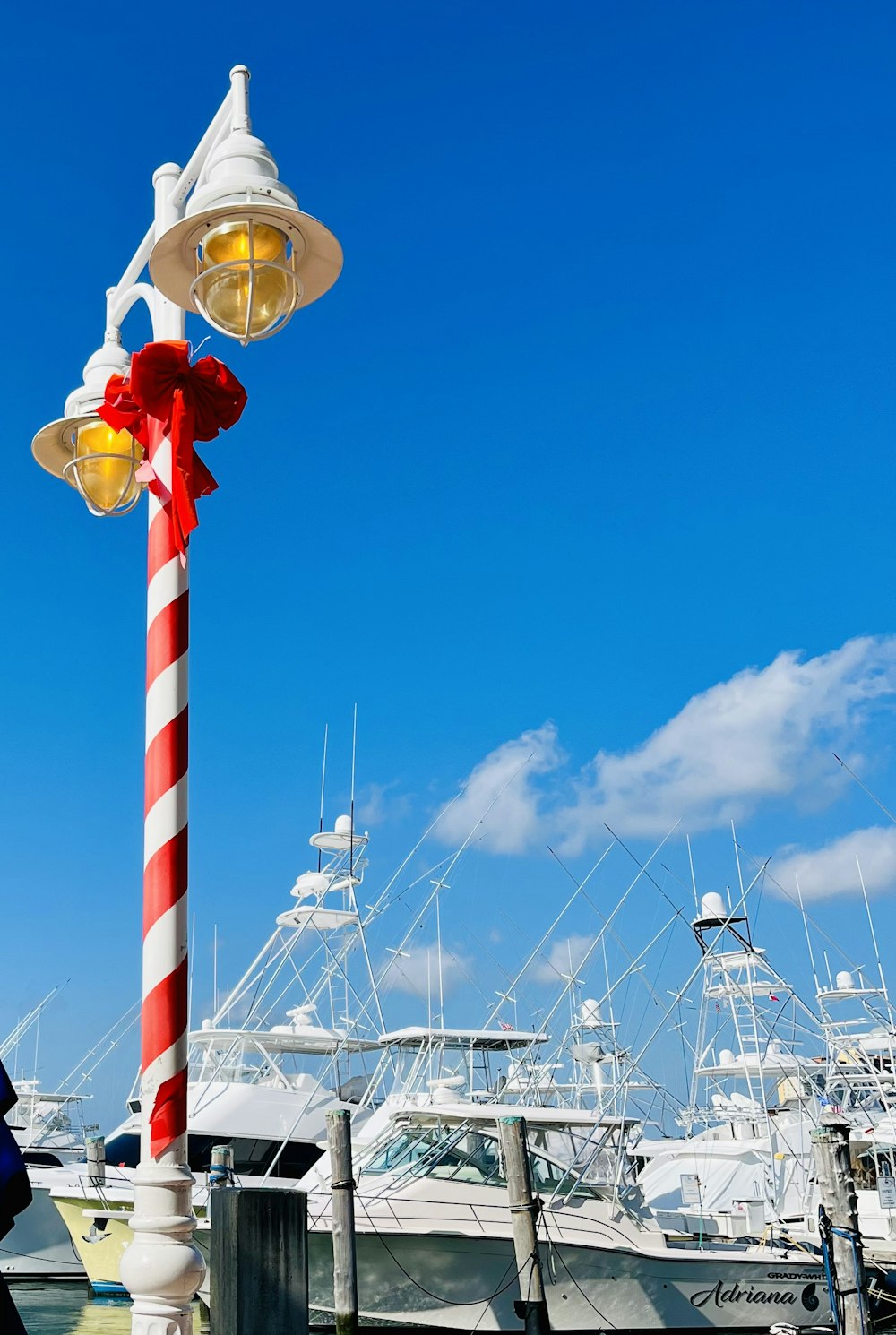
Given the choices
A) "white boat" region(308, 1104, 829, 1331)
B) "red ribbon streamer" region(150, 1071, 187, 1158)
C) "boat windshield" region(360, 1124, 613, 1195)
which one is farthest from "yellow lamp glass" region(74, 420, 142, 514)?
"boat windshield" region(360, 1124, 613, 1195)

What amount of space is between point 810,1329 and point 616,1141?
13.0 feet

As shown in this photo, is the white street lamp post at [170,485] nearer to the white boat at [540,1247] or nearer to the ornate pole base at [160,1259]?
the ornate pole base at [160,1259]

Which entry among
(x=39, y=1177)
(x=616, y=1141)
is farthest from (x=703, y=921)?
(x=39, y=1177)

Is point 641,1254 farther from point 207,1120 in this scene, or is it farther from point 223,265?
point 223,265

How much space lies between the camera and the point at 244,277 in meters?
5.25

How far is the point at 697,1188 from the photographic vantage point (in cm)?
2156

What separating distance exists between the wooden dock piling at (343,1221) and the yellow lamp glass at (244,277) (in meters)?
11.1

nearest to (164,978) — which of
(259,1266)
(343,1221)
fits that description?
(259,1266)

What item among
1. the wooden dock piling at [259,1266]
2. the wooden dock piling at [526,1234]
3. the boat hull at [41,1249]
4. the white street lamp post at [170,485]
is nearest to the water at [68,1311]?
the boat hull at [41,1249]

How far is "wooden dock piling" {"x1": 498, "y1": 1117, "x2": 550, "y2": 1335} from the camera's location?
13445 mm

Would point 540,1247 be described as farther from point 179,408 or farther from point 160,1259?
point 179,408

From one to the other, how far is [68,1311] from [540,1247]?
33.0ft

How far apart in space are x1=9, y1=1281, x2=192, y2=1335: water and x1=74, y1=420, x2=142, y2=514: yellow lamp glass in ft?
49.1

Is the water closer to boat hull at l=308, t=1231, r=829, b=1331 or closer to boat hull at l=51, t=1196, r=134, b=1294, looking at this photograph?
boat hull at l=51, t=1196, r=134, b=1294
